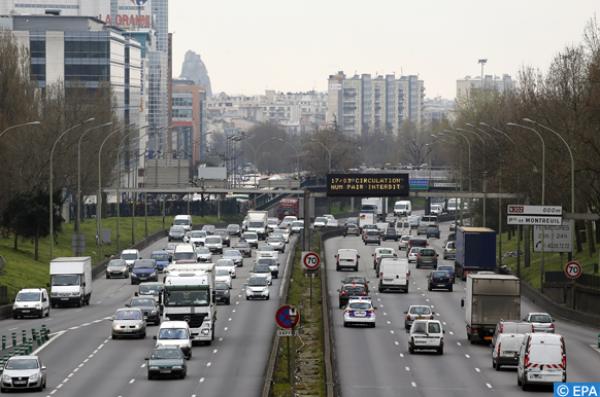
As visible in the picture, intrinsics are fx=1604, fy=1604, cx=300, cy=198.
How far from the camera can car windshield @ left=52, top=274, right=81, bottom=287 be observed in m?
80.4

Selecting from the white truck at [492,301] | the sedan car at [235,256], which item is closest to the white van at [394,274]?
the sedan car at [235,256]

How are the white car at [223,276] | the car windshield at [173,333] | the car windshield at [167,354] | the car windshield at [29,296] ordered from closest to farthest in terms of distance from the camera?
the car windshield at [167,354] < the car windshield at [173,333] < the car windshield at [29,296] < the white car at [223,276]

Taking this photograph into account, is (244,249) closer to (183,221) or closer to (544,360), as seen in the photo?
(183,221)

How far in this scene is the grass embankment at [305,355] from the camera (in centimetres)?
4562

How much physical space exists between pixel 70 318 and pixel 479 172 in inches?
2617

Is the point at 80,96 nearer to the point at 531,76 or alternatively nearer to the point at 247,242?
the point at 247,242

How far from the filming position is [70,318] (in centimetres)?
7406

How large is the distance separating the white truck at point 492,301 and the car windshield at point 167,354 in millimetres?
15210

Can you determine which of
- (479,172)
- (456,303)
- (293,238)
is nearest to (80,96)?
(293,238)

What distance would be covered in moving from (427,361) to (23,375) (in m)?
15.6

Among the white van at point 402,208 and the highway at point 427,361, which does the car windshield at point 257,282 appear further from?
the white van at point 402,208

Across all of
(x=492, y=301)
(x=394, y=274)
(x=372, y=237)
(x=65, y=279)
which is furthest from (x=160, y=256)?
(x=492, y=301)

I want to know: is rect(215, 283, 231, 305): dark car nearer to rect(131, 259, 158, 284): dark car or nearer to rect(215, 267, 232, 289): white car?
rect(215, 267, 232, 289): white car

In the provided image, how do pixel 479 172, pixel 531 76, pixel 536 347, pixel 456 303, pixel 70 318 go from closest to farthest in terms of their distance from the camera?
pixel 536 347 → pixel 70 318 → pixel 456 303 → pixel 531 76 → pixel 479 172
